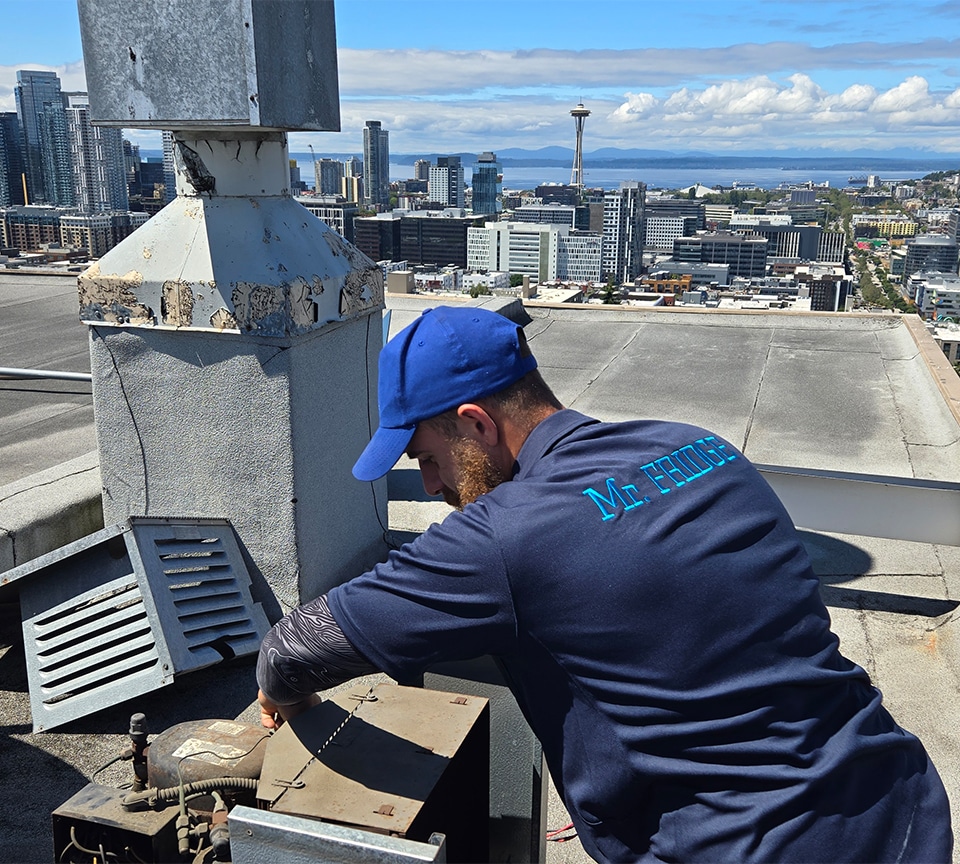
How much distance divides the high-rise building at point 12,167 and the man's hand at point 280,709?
163 meters

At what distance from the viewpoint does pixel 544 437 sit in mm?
1864

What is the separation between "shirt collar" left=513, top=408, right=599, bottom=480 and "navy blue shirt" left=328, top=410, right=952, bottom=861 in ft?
0.22

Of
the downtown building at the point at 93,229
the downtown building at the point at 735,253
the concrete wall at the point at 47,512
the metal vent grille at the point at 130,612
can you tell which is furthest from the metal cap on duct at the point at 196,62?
the downtown building at the point at 735,253

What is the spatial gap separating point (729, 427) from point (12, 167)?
16894 centimetres

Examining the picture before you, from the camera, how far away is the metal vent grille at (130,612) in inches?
141

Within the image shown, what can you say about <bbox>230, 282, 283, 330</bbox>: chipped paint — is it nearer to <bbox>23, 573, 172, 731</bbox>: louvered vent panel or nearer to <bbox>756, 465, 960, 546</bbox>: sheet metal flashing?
<bbox>23, 573, 172, 731</bbox>: louvered vent panel

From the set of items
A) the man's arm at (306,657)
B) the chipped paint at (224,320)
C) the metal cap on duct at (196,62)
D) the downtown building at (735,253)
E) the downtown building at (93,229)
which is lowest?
the downtown building at (735,253)

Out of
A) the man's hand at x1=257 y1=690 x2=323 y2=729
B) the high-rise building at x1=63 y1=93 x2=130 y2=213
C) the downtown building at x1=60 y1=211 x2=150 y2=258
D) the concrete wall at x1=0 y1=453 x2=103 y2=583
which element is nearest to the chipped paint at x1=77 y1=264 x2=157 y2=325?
the concrete wall at x1=0 y1=453 x2=103 y2=583

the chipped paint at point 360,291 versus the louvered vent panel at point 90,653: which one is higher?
the chipped paint at point 360,291

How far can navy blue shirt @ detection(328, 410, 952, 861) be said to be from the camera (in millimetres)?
1600

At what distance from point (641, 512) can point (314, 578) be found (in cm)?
285

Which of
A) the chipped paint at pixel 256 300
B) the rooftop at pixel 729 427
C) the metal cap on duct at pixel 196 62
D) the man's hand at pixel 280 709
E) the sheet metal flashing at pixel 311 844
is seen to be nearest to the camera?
the sheet metal flashing at pixel 311 844

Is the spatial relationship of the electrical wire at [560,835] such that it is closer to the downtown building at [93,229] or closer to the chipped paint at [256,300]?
the chipped paint at [256,300]

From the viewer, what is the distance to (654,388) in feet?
29.2
